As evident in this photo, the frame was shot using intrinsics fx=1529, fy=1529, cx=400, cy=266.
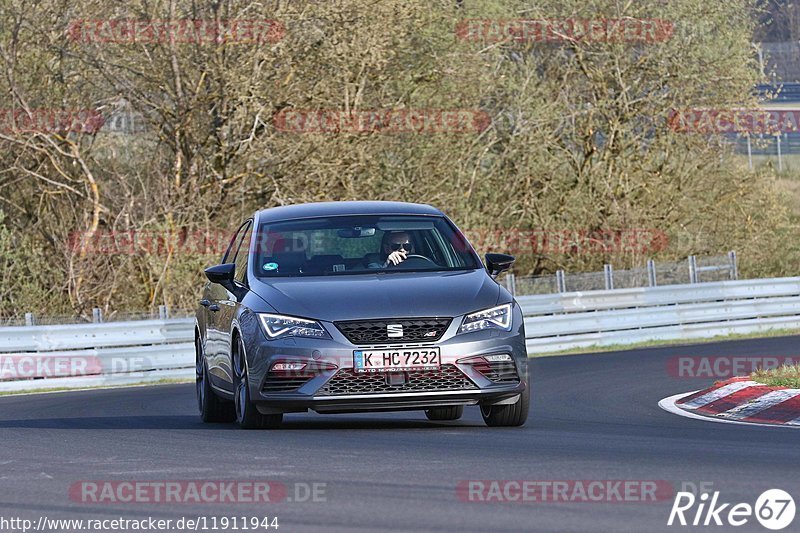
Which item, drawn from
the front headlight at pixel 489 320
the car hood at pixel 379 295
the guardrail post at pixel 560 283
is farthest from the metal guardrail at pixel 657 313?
the front headlight at pixel 489 320

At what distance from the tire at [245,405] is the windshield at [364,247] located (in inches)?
24.7

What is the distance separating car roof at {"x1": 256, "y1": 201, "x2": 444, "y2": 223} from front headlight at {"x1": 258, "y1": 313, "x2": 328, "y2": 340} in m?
1.51

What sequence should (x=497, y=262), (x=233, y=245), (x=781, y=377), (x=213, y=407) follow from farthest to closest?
(x=233, y=245)
(x=781, y=377)
(x=213, y=407)
(x=497, y=262)

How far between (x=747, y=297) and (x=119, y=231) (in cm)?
1162

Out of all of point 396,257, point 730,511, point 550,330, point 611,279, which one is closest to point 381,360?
point 396,257

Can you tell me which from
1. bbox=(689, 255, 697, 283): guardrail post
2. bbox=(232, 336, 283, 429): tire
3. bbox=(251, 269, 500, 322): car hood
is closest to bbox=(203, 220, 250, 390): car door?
bbox=(232, 336, 283, 429): tire

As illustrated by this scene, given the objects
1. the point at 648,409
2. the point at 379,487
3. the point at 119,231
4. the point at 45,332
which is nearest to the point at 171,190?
the point at 119,231

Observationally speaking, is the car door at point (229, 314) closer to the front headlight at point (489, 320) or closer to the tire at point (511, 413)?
the front headlight at point (489, 320)

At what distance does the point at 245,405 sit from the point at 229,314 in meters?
0.89

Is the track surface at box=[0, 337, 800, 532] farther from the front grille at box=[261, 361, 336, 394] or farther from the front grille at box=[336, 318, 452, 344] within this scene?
the front grille at box=[336, 318, 452, 344]

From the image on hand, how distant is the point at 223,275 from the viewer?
1122 cm

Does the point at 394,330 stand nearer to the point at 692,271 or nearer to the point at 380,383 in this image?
the point at 380,383

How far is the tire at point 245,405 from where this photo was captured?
10.5m

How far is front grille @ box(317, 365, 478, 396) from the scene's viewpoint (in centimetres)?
984
